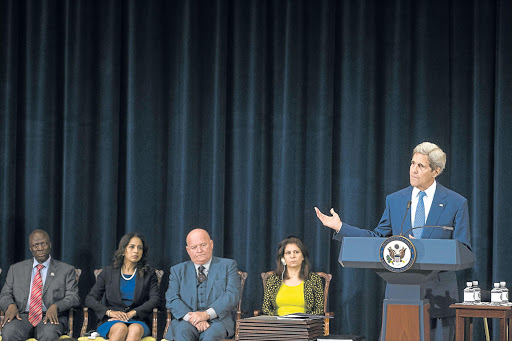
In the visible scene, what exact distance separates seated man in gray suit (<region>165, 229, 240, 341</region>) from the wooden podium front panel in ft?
6.87

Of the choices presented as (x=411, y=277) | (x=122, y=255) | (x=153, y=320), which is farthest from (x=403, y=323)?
(x=122, y=255)

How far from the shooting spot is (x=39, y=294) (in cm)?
625

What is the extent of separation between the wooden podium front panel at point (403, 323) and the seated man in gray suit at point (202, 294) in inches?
82.5

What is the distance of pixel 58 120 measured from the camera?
7062 mm

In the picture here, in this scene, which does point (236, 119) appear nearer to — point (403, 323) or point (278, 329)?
point (278, 329)

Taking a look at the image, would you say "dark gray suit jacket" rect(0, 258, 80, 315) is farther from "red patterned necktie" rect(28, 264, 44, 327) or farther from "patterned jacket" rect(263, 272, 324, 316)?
"patterned jacket" rect(263, 272, 324, 316)

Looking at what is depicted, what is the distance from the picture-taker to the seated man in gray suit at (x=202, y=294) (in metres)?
5.83

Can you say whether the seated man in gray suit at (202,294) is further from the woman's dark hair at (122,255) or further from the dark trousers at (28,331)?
the dark trousers at (28,331)

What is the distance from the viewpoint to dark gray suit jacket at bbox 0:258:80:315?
623 centimetres

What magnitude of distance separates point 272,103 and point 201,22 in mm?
944

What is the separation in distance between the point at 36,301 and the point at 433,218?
3.23 metres

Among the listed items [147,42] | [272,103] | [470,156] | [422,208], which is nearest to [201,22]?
[147,42]

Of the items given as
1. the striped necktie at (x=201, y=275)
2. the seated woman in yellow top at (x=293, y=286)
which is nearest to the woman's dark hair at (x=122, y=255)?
the striped necktie at (x=201, y=275)

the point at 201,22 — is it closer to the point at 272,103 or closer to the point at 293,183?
the point at 272,103
